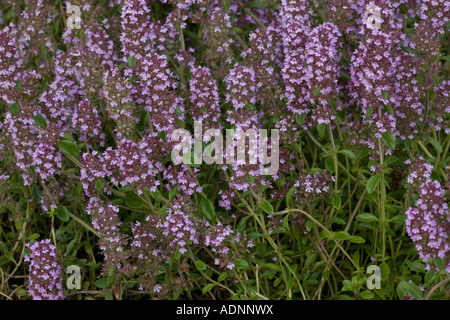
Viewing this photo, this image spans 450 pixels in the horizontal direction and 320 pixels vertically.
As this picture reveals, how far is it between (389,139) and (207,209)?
0.86 meters

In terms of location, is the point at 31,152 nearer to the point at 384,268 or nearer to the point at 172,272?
the point at 172,272

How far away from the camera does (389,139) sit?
2.76 metres

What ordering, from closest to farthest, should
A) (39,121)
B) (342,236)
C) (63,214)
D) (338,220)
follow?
1. (342,236)
2. (338,220)
3. (39,121)
4. (63,214)

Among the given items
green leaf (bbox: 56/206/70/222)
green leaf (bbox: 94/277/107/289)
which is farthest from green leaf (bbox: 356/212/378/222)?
green leaf (bbox: 56/206/70/222)

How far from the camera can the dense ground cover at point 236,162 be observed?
9.12 ft

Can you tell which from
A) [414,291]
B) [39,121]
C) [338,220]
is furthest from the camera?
[39,121]

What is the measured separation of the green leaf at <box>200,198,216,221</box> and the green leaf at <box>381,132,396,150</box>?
0.81 metres

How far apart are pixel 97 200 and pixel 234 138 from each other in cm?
71

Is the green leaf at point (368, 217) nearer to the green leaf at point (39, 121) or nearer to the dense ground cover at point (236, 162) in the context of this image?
the dense ground cover at point (236, 162)

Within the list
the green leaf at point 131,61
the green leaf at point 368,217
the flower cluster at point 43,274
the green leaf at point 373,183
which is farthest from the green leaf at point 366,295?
the green leaf at point 131,61

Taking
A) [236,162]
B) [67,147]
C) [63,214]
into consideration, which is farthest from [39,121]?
[236,162]

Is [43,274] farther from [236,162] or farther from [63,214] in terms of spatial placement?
[236,162]

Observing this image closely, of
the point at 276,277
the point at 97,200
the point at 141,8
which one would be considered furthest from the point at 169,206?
the point at 141,8

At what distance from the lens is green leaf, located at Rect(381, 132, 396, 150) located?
274 centimetres
